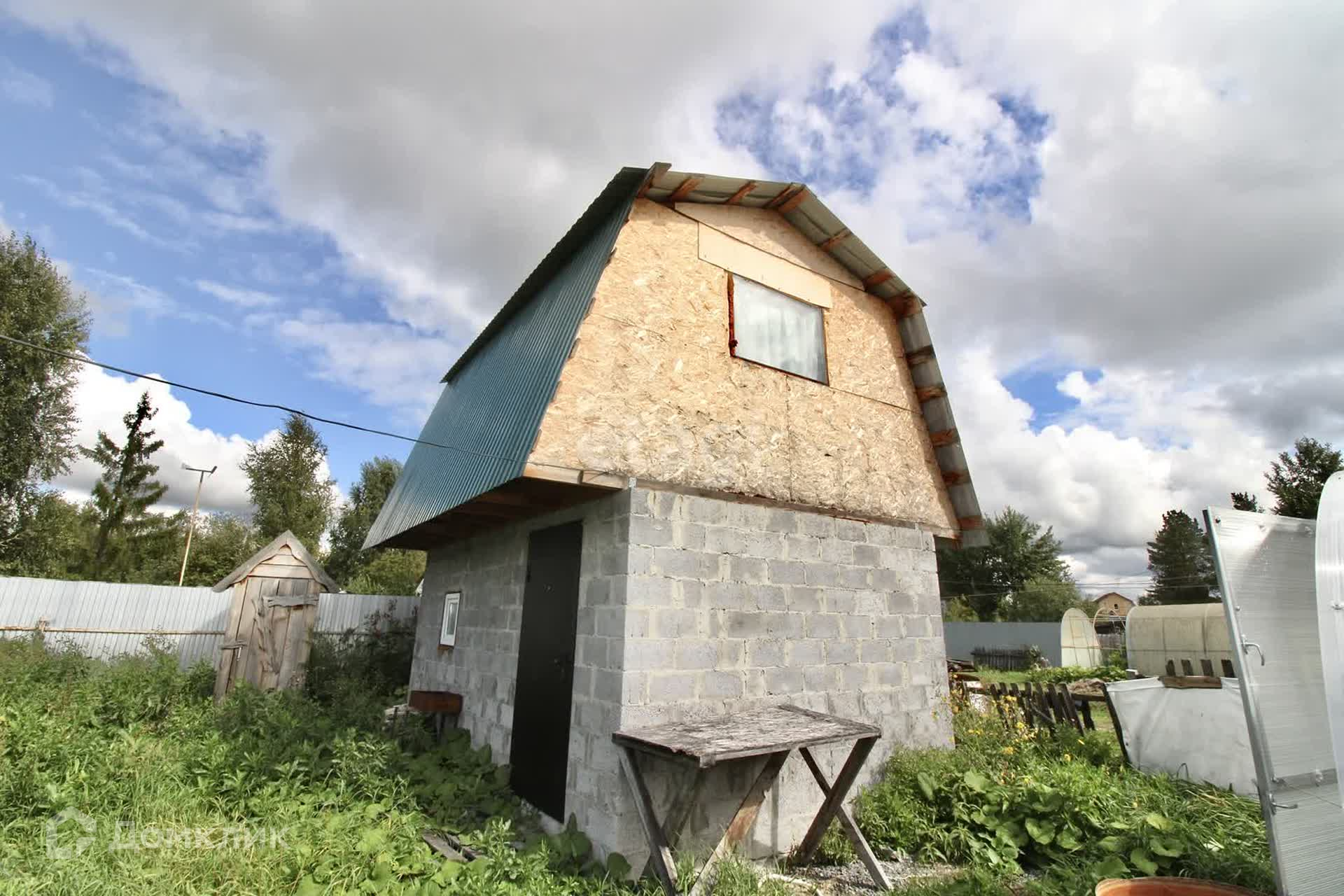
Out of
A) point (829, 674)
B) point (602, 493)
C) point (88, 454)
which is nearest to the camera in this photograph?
point (602, 493)

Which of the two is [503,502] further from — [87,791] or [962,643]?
[962,643]

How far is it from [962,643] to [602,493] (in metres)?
29.1

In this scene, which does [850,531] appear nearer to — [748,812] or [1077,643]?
[748,812]

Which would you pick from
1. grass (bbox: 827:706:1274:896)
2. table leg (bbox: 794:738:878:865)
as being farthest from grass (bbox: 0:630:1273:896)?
table leg (bbox: 794:738:878:865)

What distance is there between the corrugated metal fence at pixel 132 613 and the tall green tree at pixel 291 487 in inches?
758

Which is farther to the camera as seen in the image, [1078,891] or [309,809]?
[309,809]

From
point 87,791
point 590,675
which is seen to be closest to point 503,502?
point 590,675

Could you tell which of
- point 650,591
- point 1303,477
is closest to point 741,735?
point 650,591

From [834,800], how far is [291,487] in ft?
116

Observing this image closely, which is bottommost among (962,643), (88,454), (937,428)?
(962,643)

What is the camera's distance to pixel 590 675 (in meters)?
5.09

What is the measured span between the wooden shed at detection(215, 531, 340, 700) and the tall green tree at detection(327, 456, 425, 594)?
51.4ft

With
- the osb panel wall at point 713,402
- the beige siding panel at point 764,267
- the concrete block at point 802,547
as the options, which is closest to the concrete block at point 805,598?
the concrete block at point 802,547

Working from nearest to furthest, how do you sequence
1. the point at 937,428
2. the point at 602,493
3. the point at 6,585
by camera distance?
the point at 602,493 → the point at 937,428 → the point at 6,585
